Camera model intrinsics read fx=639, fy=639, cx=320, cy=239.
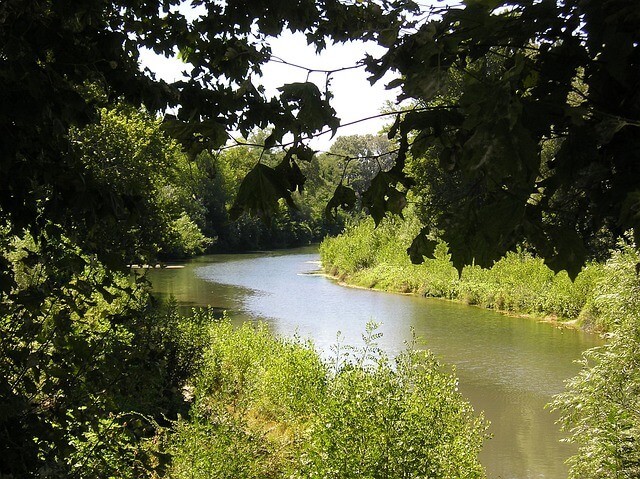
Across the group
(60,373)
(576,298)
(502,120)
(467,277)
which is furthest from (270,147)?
(467,277)

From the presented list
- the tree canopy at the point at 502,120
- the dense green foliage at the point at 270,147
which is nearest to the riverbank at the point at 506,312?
the dense green foliage at the point at 270,147

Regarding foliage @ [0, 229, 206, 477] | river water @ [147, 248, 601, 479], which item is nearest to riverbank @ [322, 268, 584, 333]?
river water @ [147, 248, 601, 479]

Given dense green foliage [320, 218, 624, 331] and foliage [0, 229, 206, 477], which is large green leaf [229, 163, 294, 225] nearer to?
foliage [0, 229, 206, 477]

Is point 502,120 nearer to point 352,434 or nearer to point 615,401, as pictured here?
point 352,434

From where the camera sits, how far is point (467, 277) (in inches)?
784

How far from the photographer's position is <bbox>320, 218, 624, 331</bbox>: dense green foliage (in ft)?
52.2

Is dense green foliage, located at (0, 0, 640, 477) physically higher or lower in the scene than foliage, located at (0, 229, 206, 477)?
higher

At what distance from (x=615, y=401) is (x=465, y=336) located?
8741mm

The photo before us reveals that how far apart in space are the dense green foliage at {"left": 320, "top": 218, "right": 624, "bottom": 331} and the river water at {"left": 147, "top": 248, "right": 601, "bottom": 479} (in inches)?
26.5

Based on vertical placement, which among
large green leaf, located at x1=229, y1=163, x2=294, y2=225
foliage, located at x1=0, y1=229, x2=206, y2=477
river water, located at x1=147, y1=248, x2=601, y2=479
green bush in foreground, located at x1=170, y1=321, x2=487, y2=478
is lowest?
river water, located at x1=147, y1=248, x2=601, y2=479

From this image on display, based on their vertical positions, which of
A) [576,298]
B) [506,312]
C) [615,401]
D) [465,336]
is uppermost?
[615,401]

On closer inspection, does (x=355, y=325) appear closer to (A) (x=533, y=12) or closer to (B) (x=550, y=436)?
(B) (x=550, y=436)

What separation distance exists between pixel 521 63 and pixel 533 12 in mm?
221

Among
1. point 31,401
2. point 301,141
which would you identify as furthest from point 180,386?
point 301,141
